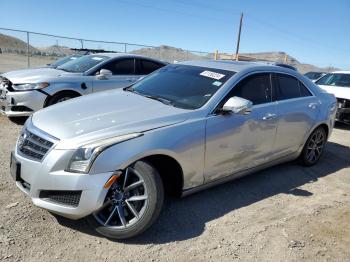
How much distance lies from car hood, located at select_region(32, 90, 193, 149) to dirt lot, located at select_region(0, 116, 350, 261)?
0.91 meters

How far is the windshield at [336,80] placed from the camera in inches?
414

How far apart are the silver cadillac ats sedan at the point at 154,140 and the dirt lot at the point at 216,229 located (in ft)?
0.80

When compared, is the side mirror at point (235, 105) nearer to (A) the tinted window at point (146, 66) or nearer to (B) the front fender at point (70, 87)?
(B) the front fender at point (70, 87)

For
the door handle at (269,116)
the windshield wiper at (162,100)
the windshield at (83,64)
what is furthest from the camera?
the windshield at (83,64)

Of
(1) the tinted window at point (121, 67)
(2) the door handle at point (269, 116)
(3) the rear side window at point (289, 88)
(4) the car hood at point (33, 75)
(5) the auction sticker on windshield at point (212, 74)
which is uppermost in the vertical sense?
(5) the auction sticker on windshield at point (212, 74)

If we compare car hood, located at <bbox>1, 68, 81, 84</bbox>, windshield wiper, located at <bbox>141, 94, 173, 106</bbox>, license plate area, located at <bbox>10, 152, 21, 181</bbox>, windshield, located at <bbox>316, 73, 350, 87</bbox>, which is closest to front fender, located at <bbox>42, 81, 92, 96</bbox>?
car hood, located at <bbox>1, 68, 81, 84</bbox>

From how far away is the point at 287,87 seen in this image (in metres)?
5.20

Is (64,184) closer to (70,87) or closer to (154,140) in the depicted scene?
(154,140)

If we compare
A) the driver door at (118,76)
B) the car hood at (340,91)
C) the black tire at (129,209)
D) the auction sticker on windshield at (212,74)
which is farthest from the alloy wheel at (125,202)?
the car hood at (340,91)

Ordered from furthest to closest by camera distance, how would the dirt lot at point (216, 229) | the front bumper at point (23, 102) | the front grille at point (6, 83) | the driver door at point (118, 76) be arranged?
the driver door at point (118, 76)
the front grille at point (6, 83)
the front bumper at point (23, 102)
the dirt lot at point (216, 229)

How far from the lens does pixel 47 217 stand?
362 cm

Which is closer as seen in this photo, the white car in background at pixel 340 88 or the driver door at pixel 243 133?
the driver door at pixel 243 133

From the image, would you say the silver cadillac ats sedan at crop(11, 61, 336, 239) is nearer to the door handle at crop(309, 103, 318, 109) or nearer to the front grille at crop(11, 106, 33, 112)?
the door handle at crop(309, 103, 318, 109)

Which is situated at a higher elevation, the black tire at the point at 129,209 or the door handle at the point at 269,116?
the door handle at the point at 269,116
